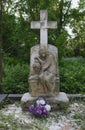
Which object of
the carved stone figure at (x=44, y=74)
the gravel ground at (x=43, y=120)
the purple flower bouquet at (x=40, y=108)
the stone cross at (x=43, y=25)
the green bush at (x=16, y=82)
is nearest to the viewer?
the gravel ground at (x=43, y=120)

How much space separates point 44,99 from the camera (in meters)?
4.99

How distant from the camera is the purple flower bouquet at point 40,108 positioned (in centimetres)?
458

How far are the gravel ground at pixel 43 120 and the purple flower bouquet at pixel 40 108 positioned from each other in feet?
0.28

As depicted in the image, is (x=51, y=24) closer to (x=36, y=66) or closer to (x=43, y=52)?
(x=43, y=52)

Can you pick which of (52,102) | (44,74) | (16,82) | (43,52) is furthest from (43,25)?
(16,82)

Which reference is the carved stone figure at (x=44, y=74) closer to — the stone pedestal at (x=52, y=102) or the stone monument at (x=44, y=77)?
the stone monument at (x=44, y=77)

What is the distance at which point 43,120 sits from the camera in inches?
178

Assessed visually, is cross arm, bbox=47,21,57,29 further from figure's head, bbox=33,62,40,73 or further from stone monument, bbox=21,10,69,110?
figure's head, bbox=33,62,40,73

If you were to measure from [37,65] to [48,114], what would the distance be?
0.95 meters

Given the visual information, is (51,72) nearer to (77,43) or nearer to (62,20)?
(62,20)

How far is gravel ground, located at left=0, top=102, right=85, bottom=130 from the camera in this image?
13.7 ft

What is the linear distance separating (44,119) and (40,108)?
197 millimetres

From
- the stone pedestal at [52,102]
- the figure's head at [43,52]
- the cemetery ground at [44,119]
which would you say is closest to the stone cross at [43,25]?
the figure's head at [43,52]

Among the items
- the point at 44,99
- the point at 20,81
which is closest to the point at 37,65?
the point at 44,99
